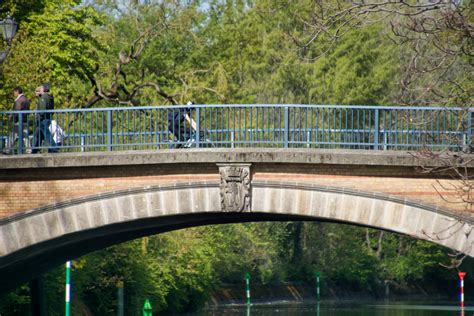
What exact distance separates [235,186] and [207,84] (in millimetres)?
22488

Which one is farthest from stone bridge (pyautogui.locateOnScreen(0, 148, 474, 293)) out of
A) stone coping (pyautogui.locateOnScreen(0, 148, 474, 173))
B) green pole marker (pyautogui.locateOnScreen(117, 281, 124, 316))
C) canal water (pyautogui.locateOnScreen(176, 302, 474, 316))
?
canal water (pyautogui.locateOnScreen(176, 302, 474, 316))

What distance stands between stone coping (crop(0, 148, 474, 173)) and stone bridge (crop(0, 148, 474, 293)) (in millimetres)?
15

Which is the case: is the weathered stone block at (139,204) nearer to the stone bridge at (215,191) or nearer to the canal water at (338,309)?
the stone bridge at (215,191)

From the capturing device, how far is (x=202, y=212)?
21.3m

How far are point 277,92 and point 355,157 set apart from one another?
3457cm

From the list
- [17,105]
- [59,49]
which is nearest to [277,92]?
[59,49]

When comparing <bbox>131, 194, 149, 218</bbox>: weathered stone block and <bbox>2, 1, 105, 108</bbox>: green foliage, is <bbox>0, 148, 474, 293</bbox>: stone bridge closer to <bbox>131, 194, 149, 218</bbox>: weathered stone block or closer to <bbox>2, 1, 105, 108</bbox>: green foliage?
<bbox>131, 194, 149, 218</bbox>: weathered stone block

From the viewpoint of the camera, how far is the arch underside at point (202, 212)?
20.3 meters

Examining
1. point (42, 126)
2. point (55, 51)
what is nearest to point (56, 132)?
point (42, 126)

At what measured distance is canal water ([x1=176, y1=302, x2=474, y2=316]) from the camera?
42938 millimetres

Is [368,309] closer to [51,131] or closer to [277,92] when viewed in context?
[277,92]

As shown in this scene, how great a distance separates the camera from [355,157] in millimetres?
20406

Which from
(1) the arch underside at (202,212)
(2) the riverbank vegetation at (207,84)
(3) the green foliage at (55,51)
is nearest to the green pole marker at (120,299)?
(2) the riverbank vegetation at (207,84)

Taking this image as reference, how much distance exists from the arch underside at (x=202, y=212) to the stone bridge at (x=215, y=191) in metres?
0.02
